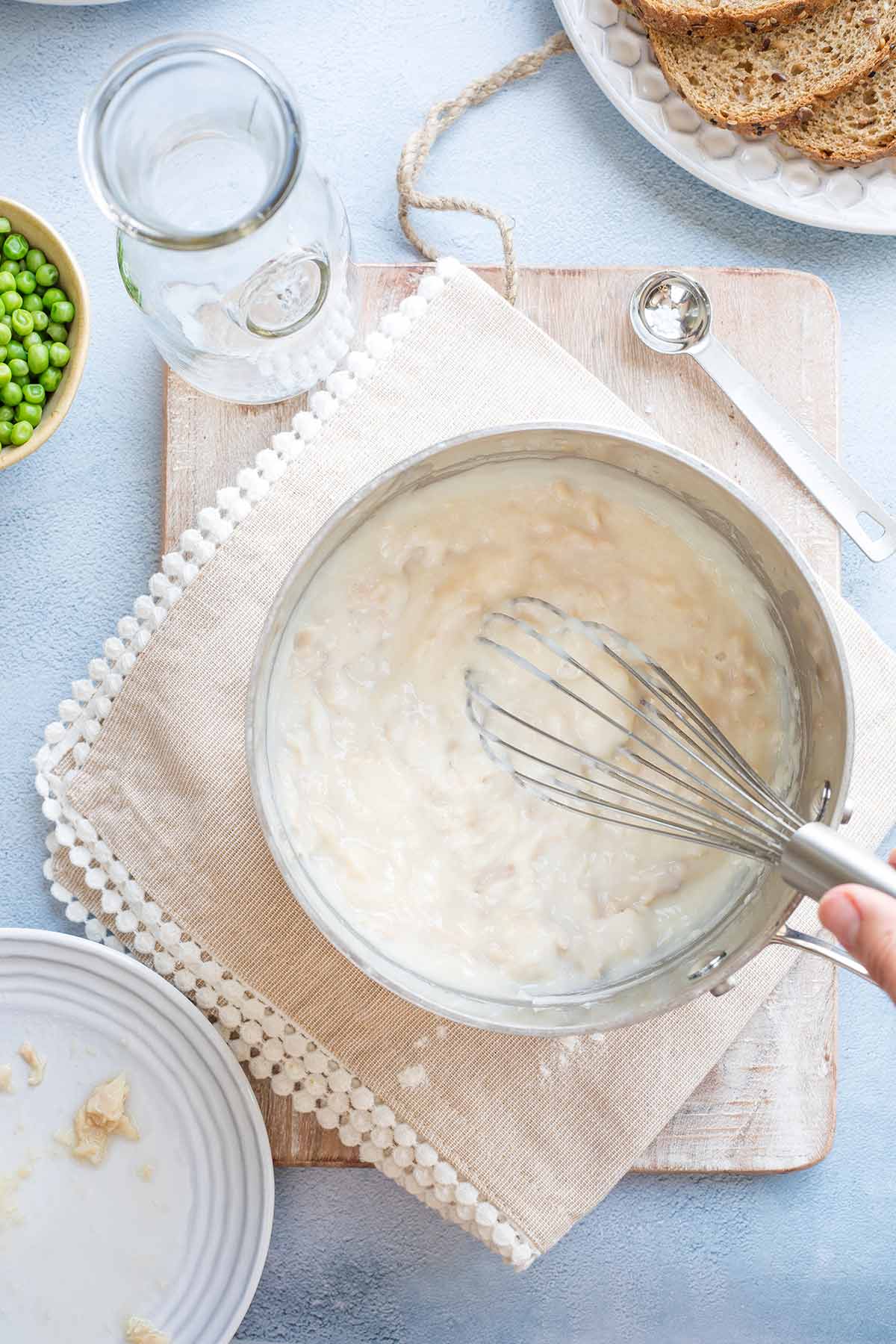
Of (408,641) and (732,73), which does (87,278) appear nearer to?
(408,641)

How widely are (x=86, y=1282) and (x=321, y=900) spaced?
0.57m

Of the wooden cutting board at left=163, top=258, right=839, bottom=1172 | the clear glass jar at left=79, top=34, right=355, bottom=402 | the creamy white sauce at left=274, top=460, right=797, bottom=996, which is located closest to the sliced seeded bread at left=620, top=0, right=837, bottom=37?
the wooden cutting board at left=163, top=258, right=839, bottom=1172

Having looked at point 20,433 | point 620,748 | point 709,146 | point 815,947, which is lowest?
point 20,433

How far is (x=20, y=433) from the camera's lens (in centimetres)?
135

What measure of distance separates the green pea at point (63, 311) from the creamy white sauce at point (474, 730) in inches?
18.7

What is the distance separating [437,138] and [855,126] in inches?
19.7

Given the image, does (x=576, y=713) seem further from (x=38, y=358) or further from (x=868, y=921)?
(x=38, y=358)

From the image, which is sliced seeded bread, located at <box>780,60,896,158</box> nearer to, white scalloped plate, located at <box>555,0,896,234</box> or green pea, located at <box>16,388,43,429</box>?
white scalloped plate, located at <box>555,0,896,234</box>

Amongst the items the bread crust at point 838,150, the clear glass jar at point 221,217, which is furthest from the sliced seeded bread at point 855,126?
the clear glass jar at point 221,217

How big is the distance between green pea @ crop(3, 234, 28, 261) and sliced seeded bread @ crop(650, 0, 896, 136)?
771mm

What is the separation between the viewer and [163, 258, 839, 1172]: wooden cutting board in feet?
4.45

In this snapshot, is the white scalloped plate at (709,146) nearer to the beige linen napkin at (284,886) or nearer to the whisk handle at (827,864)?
the beige linen napkin at (284,886)

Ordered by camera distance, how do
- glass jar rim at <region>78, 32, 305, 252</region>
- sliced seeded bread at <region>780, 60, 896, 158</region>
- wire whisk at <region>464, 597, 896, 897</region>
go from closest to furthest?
glass jar rim at <region>78, 32, 305, 252</region>
wire whisk at <region>464, 597, 896, 897</region>
sliced seeded bread at <region>780, 60, 896, 158</region>

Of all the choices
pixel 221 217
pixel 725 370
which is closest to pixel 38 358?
pixel 221 217
